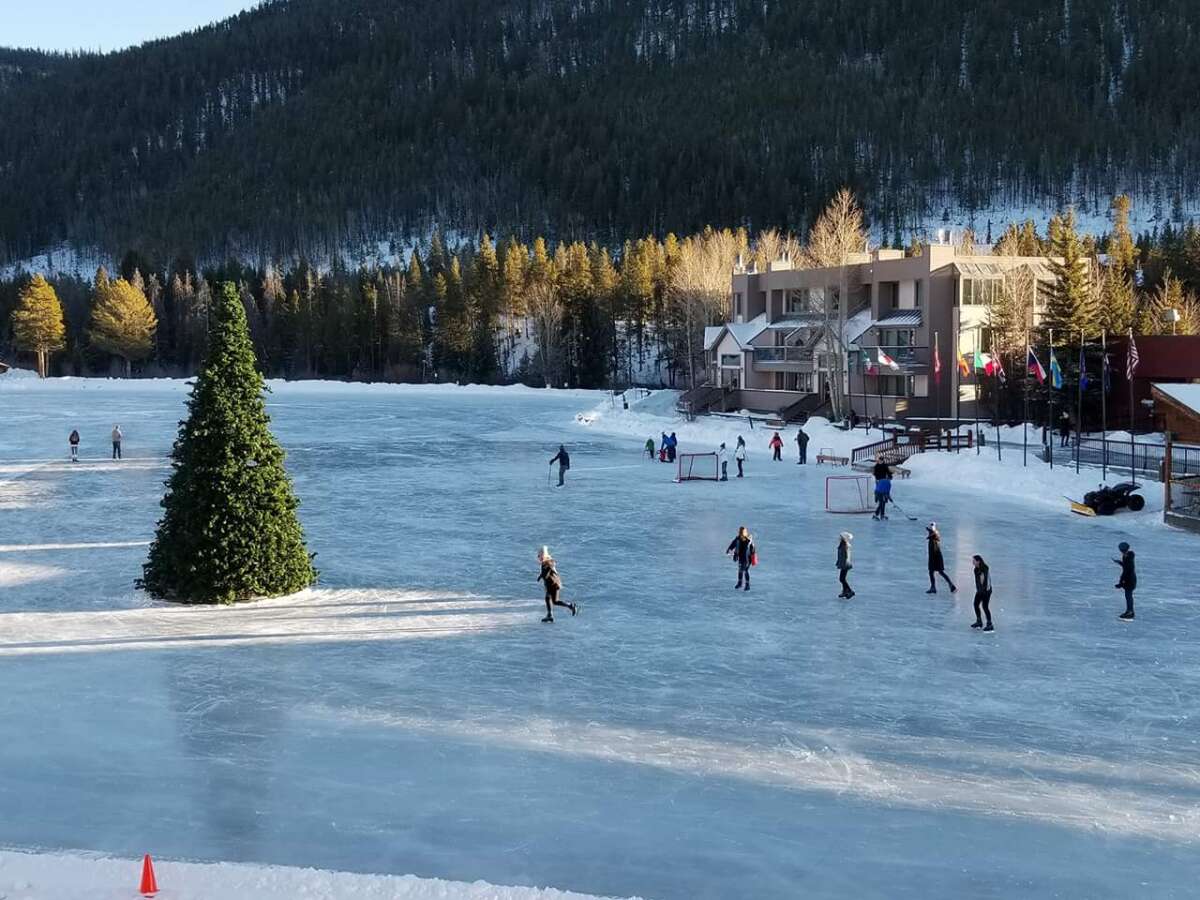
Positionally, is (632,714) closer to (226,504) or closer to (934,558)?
(934,558)

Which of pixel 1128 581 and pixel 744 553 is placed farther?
pixel 744 553

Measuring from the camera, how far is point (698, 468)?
36.4 meters

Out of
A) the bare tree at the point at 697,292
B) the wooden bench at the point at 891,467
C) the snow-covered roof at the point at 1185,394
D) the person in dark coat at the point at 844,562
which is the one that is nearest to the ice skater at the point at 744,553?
the person in dark coat at the point at 844,562

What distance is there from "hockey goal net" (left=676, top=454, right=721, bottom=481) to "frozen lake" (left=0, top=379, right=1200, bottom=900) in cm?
921

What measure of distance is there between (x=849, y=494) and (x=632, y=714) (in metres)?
19.5

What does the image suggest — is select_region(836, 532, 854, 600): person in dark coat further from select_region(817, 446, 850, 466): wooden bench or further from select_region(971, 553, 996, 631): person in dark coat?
select_region(817, 446, 850, 466): wooden bench

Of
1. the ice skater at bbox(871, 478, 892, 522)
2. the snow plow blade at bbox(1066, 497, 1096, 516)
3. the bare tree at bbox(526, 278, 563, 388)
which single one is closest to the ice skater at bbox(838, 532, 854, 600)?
the ice skater at bbox(871, 478, 892, 522)

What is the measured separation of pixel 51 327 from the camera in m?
114

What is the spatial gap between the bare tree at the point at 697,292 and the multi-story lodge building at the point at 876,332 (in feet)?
59.3

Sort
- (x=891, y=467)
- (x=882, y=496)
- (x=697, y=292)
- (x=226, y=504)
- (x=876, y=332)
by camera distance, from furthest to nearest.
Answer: (x=697, y=292) → (x=876, y=332) → (x=891, y=467) → (x=882, y=496) → (x=226, y=504)

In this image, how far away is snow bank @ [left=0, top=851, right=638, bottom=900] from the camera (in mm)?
7113

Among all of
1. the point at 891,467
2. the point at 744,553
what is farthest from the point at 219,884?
the point at 891,467

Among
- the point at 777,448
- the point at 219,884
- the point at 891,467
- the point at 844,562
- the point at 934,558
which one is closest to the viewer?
the point at 219,884

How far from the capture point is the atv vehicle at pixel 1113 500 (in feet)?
83.1
